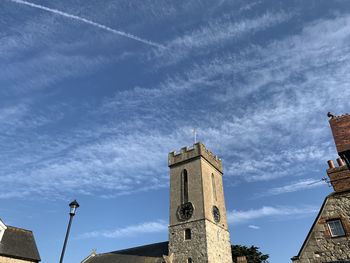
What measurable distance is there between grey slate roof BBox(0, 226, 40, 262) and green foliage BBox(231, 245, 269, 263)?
2998cm

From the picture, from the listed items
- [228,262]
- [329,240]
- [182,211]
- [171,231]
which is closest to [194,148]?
[182,211]

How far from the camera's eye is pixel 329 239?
14.5 m

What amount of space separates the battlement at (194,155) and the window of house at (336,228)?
2462 cm

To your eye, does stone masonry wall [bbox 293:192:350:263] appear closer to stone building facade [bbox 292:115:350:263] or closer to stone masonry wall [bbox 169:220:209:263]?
stone building facade [bbox 292:115:350:263]

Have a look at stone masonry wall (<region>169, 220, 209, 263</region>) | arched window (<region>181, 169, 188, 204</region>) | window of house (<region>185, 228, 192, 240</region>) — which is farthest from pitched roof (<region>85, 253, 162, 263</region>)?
arched window (<region>181, 169, 188, 204</region>)

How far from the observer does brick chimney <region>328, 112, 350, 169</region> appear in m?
15.0

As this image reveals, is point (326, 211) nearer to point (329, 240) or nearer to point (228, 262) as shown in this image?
point (329, 240)

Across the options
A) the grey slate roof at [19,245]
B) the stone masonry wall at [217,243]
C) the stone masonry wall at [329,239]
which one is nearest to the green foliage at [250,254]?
the stone masonry wall at [217,243]

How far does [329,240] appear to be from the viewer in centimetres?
1445

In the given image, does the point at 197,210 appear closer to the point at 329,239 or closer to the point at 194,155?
the point at 194,155

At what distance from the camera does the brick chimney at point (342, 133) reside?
15.0 metres

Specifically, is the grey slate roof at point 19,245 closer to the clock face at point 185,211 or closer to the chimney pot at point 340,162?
the clock face at point 185,211

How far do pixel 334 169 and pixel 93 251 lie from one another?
41.0 meters

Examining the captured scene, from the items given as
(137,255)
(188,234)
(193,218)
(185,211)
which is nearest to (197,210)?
(193,218)
